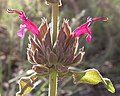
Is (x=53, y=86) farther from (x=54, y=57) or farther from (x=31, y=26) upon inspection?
(x=31, y=26)

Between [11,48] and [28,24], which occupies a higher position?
[28,24]

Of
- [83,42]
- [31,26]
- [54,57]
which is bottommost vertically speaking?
[83,42]

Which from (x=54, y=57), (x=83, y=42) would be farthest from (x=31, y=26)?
(x=83, y=42)

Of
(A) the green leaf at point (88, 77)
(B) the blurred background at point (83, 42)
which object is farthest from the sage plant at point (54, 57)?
(B) the blurred background at point (83, 42)

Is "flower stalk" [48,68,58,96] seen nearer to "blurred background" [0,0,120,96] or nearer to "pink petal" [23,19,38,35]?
"pink petal" [23,19,38,35]

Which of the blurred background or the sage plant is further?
the blurred background

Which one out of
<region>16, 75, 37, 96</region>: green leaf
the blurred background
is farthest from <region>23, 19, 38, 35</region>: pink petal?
the blurred background

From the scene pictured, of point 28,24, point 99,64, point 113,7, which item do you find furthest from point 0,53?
point 28,24

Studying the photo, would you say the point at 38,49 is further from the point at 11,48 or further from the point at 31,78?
the point at 11,48

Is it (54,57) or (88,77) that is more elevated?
(54,57)

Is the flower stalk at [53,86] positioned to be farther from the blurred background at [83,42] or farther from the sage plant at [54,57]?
the blurred background at [83,42]

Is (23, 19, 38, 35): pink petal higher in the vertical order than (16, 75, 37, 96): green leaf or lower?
higher
